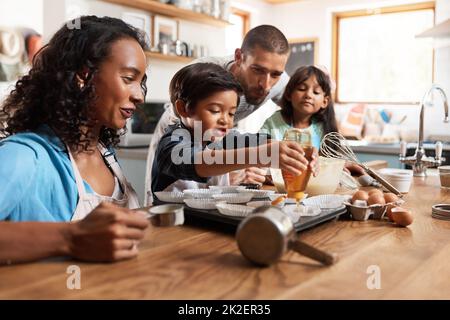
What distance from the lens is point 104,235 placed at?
0.73 meters

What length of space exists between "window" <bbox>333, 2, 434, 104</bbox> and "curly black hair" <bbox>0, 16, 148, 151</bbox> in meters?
3.79

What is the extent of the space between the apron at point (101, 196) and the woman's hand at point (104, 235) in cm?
30

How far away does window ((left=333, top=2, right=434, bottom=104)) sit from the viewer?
14.0 feet

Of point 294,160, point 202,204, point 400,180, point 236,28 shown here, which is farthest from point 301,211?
point 236,28

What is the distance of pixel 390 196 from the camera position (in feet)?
3.84

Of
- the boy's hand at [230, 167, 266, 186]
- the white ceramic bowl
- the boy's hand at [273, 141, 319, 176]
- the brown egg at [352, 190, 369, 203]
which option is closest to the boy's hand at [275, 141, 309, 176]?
the boy's hand at [273, 141, 319, 176]

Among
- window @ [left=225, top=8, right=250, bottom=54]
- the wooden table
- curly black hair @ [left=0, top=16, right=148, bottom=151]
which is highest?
window @ [left=225, top=8, right=250, bottom=54]

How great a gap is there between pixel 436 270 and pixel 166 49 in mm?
3017

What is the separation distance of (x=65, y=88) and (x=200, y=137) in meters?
0.60

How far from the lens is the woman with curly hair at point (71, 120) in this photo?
0.97m

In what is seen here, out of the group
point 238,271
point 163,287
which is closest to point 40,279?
point 163,287

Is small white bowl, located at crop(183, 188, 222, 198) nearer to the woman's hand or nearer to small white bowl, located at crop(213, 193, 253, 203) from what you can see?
small white bowl, located at crop(213, 193, 253, 203)

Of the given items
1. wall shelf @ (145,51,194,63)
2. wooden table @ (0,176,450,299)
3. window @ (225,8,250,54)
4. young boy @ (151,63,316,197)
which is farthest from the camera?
window @ (225,8,250,54)
